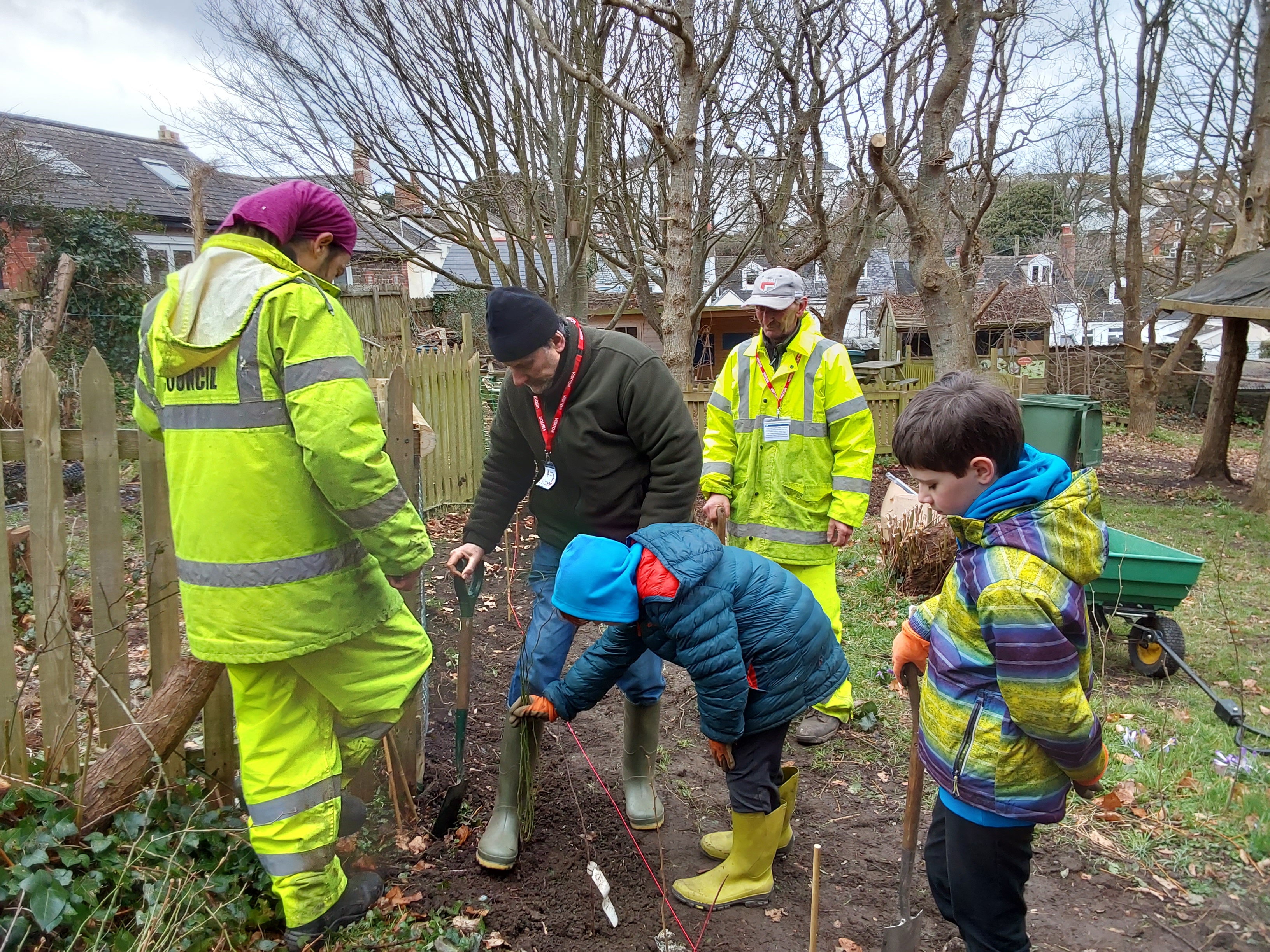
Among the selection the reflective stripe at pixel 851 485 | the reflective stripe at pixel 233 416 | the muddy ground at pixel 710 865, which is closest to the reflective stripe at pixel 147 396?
the reflective stripe at pixel 233 416

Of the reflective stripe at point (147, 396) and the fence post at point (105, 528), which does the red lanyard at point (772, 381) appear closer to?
the reflective stripe at point (147, 396)

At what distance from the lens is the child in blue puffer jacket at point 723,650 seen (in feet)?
7.28

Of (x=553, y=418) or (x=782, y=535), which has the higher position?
(x=553, y=418)

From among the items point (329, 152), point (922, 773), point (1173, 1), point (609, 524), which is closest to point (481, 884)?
point (609, 524)

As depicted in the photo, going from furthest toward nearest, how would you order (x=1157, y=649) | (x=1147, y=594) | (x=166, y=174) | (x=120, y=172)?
(x=166, y=174) → (x=120, y=172) → (x=1157, y=649) → (x=1147, y=594)

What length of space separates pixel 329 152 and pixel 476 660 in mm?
10648

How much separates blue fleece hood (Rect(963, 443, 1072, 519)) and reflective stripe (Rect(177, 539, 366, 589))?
1.62 meters

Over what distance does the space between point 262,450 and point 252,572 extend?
313 millimetres

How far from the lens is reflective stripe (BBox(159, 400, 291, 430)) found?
2082 millimetres

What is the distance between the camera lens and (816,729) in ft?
12.4

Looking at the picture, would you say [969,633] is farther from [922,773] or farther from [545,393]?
[545,393]

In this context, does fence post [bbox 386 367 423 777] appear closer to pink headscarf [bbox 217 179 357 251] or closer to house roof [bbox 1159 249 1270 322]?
pink headscarf [bbox 217 179 357 251]

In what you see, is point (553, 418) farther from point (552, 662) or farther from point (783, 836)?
point (783, 836)

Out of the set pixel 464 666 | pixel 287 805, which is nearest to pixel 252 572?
pixel 287 805
